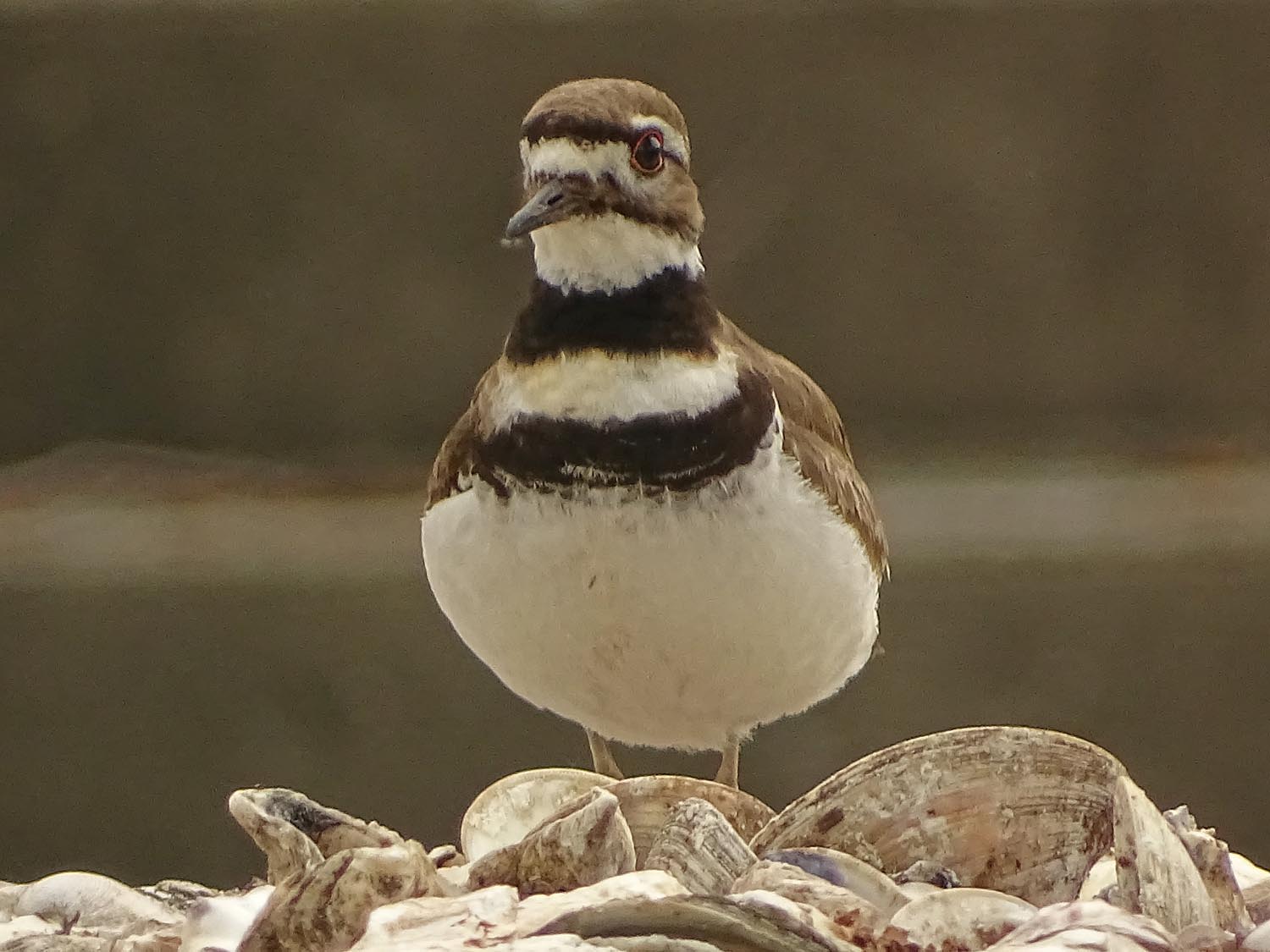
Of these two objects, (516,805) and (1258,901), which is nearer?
(1258,901)

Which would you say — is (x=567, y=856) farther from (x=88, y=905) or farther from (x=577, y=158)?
(x=577, y=158)

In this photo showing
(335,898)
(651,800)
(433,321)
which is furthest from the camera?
(433,321)

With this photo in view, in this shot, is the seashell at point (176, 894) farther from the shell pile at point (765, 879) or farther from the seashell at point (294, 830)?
the seashell at point (294, 830)

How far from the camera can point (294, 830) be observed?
105 cm

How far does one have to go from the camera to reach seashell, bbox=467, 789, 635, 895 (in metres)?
0.99

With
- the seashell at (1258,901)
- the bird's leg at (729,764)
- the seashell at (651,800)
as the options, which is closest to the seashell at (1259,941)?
the seashell at (1258,901)

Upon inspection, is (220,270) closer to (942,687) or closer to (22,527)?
(22,527)

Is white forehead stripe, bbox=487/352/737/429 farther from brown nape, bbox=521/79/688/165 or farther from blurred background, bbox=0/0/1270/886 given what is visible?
blurred background, bbox=0/0/1270/886

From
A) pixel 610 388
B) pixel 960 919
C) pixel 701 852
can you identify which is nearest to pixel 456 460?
pixel 610 388

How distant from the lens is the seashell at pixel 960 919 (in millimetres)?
932

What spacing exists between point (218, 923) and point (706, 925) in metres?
0.29

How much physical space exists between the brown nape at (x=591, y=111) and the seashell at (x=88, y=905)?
22.0 inches

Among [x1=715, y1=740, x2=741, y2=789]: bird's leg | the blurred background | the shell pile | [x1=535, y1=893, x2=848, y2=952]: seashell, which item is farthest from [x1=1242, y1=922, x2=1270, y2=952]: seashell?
the blurred background

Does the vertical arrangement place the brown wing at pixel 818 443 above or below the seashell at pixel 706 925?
above
